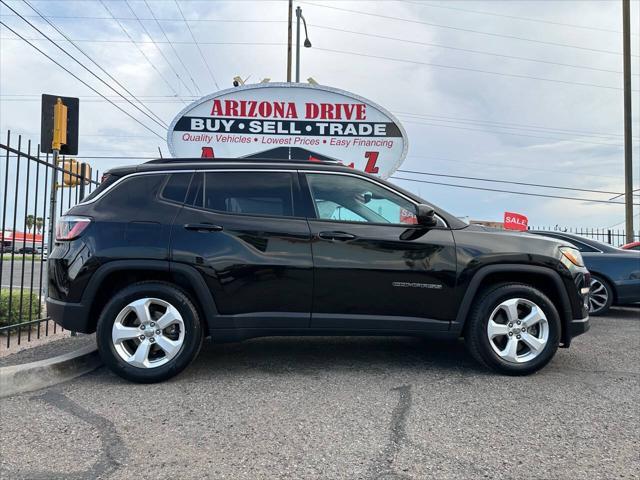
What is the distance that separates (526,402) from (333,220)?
2.10 metres

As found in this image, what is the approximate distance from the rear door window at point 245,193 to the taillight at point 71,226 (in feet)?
2.91

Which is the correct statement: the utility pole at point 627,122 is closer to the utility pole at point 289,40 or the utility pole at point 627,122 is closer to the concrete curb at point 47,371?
the utility pole at point 289,40

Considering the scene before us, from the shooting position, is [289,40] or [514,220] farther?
[289,40]

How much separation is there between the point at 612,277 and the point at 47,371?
25.7ft

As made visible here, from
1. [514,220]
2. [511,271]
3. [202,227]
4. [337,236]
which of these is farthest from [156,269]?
[514,220]

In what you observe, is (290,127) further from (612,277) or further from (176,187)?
(612,277)

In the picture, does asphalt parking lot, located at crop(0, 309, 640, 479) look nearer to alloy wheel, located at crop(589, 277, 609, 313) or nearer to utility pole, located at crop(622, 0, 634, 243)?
alloy wheel, located at crop(589, 277, 609, 313)

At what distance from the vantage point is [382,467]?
2635mm

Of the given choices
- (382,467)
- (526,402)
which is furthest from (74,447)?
(526,402)

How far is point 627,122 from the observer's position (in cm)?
1639

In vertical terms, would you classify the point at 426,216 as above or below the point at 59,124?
below

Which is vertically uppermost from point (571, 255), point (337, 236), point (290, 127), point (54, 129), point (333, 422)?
point (290, 127)

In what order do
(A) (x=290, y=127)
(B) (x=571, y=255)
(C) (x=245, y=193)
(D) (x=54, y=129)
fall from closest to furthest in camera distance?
(C) (x=245, y=193)
(B) (x=571, y=255)
(D) (x=54, y=129)
(A) (x=290, y=127)

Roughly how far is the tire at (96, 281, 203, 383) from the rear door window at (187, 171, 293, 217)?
2.79ft
